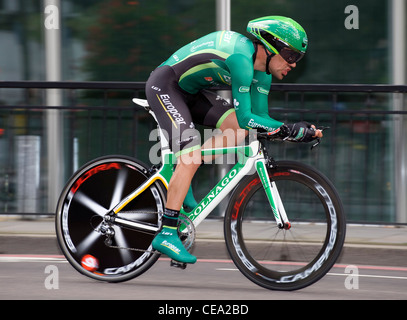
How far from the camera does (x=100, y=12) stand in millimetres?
10141

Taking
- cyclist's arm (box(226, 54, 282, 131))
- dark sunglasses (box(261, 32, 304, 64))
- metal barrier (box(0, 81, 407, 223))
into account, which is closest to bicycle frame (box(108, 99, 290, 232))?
cyclist's arm (box(226, 54, 282, 131))

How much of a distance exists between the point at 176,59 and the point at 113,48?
4.50 m

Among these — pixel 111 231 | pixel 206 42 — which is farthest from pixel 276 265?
pixel 206 42

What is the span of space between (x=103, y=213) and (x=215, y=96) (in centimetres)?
114

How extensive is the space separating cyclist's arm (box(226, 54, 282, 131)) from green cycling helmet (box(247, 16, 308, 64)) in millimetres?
211

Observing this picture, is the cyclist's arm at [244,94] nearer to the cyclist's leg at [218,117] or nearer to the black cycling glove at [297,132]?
the black cycling glove at [297,132]

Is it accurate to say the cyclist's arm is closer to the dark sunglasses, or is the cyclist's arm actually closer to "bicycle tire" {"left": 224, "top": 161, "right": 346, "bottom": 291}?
the dark sunglasses

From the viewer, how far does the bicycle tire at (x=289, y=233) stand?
217 inches

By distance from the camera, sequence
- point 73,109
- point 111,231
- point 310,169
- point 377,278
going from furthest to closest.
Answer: point 73,109 < point 377,278 < point 111,231 < point 310,169

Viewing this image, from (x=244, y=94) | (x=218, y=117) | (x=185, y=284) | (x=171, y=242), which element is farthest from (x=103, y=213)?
(x=244, y=94)

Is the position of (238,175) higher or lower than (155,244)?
higher

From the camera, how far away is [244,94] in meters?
5.44

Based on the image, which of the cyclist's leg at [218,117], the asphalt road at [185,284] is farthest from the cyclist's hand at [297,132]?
the asphalt road at [185,284]

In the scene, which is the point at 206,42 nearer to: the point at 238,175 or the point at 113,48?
the point at 238,175
